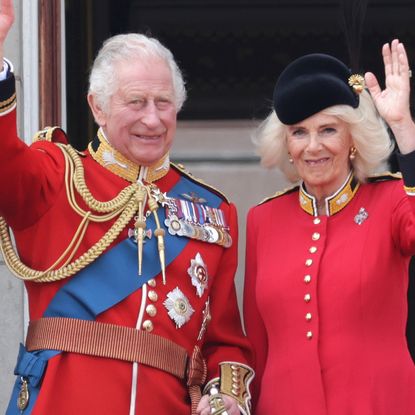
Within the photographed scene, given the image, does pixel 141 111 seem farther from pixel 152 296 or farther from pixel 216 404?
pixel 216 404

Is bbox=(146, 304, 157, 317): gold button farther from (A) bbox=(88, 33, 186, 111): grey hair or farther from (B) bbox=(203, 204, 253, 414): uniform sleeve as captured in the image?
(A) bbox=(88, 33, 186, 111): grey hair

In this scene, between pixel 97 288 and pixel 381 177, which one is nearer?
pixel 97 288

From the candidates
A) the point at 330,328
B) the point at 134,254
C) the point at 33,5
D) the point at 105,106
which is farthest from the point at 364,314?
the point at 33,5

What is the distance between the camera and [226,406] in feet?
12.0

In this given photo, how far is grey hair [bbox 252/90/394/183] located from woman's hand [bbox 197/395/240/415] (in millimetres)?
630

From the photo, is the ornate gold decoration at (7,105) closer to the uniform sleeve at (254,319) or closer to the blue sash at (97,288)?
the blue sash at (97,288)

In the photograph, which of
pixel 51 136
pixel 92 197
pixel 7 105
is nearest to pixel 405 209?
pixel 92 197

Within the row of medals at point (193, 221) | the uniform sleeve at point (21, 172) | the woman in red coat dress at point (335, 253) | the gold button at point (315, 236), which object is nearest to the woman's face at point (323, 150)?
the woman in red coat dress at point (335, 253)

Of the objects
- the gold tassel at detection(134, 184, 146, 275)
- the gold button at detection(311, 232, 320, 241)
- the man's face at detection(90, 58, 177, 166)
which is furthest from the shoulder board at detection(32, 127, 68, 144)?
the gold button at detection(311, 232, 320, 241)

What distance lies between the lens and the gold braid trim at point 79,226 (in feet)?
11.9

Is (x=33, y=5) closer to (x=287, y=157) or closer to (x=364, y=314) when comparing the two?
(x=287, y=157)

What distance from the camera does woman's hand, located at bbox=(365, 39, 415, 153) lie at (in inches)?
141

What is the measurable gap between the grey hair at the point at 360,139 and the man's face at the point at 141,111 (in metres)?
0.31

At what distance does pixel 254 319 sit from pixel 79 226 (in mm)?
559
